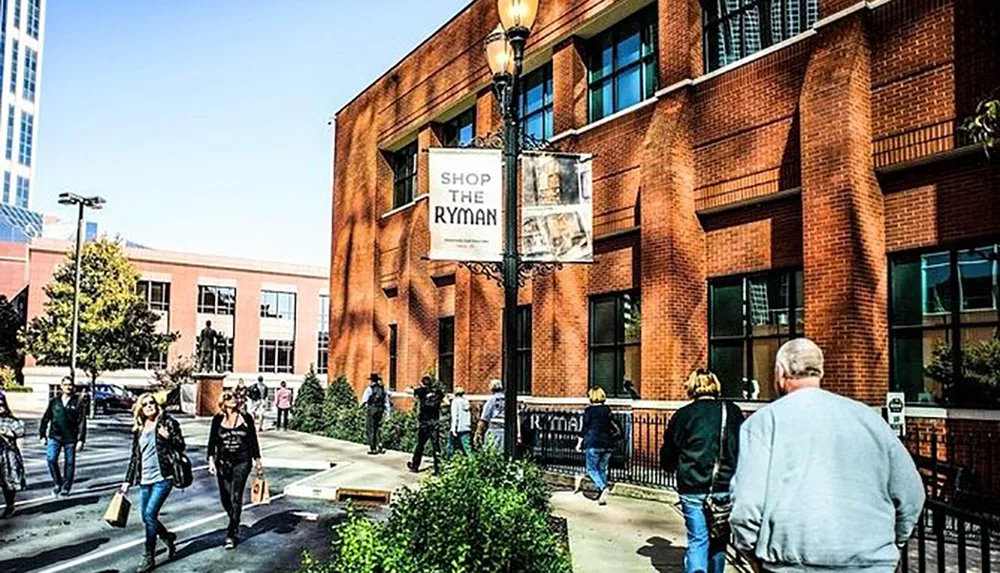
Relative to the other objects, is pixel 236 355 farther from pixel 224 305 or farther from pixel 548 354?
pixel 548 354

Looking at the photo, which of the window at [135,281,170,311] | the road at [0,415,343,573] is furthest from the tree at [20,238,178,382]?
the road at [0,415,343,573]

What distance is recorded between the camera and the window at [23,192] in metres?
104

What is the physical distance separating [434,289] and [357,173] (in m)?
7.63

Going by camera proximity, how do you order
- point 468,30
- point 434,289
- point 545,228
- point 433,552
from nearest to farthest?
point 433,552, point 545,228, point 468,30, point 434,289

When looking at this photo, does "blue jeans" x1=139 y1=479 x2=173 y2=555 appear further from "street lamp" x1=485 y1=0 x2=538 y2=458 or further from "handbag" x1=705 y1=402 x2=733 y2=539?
"handbag" x1=705 y1=402 x2=733 y2=539

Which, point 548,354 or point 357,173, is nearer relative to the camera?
point 548,354

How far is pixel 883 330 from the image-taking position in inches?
497

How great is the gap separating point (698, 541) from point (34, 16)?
11830cm

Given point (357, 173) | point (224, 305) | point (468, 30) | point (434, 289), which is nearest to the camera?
point (468, 30)

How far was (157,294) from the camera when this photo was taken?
61.1 m

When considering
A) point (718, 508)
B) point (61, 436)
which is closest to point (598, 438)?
point (718, 508)

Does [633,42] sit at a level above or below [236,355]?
above

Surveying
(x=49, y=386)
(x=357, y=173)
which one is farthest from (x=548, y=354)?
(x=49, y=386)

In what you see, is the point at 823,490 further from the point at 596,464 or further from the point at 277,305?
the point at 277,305
